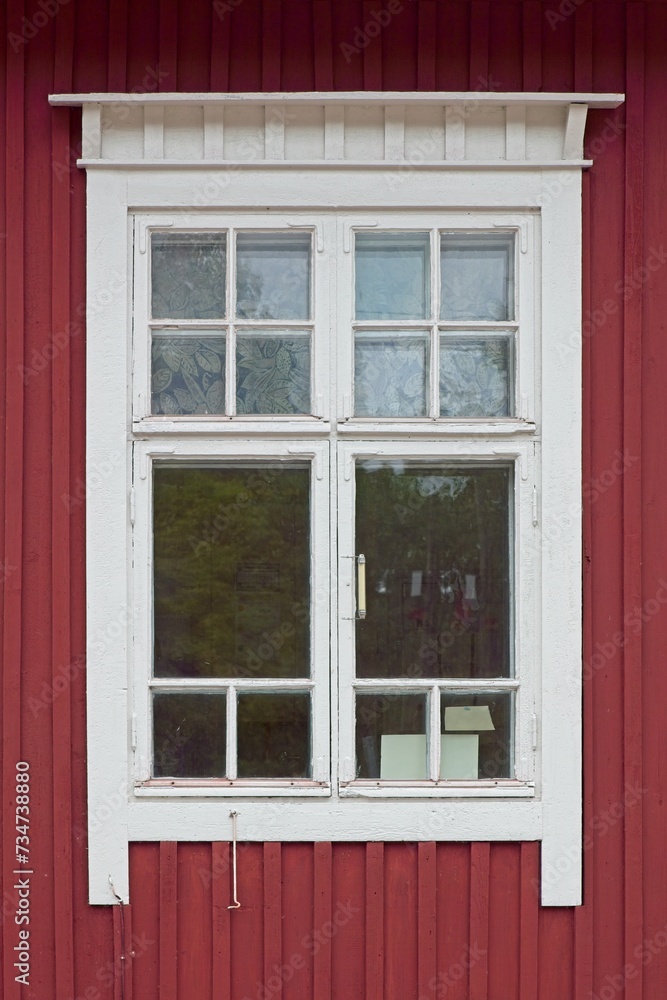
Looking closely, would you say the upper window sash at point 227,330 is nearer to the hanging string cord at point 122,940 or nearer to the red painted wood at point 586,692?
the red painted wood at point 586,692

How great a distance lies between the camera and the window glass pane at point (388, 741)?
284 cm

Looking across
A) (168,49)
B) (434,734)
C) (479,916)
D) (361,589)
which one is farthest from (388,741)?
(168,49)

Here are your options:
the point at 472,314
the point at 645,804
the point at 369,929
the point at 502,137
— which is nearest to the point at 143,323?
the point at 472,314

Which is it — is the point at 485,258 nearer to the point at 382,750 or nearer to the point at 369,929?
the point at 382,750

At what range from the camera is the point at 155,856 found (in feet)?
9.17

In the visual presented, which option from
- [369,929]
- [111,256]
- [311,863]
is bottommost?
[369,929]

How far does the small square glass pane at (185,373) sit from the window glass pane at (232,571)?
0.24 metres

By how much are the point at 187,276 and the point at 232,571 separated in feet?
3.44

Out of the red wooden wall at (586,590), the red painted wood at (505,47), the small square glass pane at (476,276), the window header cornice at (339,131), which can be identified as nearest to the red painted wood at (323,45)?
the red wooden wall at (586,590)

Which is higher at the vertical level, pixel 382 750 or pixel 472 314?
pixel 472 314

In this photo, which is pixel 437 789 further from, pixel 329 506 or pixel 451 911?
pixel 329 506

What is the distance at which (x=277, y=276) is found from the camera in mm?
2895

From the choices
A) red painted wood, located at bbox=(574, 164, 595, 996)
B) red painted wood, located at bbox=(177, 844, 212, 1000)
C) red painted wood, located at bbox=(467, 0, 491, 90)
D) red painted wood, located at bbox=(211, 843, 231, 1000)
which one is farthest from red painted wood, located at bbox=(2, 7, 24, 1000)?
red painted wood, located at bbox=(574, 164, 595, 996)

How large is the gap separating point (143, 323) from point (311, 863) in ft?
6.37
